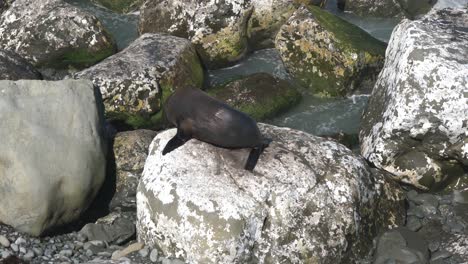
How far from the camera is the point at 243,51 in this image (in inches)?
494

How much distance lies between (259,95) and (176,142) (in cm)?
316

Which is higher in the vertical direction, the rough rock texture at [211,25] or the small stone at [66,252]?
the rough rock texture at [211,25]

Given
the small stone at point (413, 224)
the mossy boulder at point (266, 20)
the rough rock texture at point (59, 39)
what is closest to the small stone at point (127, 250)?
the small stone at point (413, 224)

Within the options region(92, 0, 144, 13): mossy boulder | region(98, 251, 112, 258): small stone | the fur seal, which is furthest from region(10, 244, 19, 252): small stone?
region(92, 0, 144, 13): mossy boulder

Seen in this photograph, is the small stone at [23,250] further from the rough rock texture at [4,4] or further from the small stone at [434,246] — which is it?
the rough rock texture at [4,4]

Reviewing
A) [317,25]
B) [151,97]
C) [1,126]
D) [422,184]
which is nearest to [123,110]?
[151,97]

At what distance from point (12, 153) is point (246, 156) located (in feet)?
8.71

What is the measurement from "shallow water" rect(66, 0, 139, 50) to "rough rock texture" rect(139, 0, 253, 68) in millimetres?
1031

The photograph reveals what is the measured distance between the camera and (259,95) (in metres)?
10.5

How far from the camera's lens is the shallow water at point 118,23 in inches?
529

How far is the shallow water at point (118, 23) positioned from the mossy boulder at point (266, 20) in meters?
2.54

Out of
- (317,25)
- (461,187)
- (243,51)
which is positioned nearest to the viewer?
(461,187)

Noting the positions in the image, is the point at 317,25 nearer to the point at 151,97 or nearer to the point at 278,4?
the point at 278,4

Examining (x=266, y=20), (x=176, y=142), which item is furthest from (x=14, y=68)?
(x=266, y=20)
